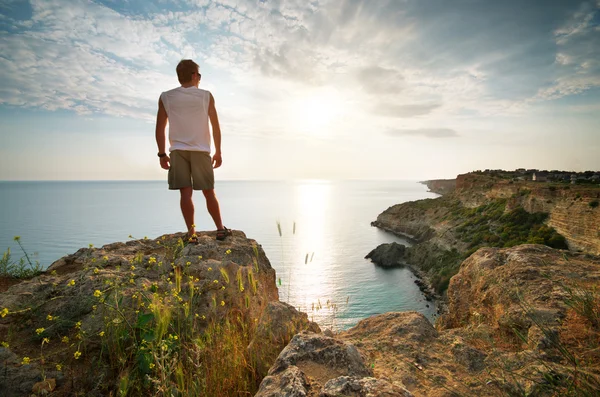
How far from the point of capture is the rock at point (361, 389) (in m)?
1.93

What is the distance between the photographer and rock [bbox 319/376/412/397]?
76.0 inches

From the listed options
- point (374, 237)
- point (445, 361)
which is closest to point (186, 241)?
point (445, 361)

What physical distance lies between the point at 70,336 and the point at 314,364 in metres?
2.75

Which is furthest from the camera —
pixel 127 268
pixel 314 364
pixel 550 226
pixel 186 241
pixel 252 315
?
pixel 550 226

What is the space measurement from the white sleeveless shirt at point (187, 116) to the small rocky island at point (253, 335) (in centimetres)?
205

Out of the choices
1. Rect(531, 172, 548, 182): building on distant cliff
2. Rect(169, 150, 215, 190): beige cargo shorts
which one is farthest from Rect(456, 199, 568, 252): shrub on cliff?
Rect(169, 150, 215, 190): beige cargo shorts

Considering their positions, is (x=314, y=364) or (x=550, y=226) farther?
(x=550, y=226)

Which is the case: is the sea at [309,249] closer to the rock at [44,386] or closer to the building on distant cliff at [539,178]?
the rock at [44,386]

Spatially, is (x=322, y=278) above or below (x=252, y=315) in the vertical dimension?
below

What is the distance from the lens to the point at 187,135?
18.6 ft

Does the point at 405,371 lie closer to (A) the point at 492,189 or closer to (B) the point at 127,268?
(B) the point at 127,268

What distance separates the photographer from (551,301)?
13.9 feet

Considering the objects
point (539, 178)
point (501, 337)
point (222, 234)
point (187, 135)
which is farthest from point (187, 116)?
point (539, 178)

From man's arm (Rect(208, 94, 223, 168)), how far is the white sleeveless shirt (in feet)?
0.53
